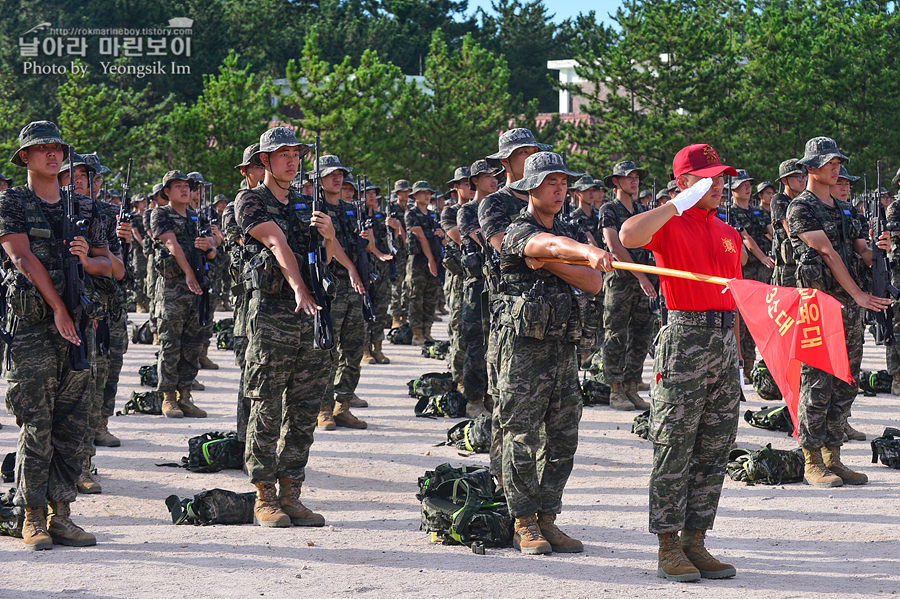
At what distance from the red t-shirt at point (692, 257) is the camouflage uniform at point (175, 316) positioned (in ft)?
20.6

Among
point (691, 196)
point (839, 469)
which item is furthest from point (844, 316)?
point (691, 196)

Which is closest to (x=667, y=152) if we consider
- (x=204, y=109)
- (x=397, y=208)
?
(x=204, y=109)

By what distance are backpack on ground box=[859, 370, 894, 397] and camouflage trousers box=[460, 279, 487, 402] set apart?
461 cm

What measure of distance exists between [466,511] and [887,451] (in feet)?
13.0

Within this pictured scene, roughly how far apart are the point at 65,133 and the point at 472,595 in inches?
1489

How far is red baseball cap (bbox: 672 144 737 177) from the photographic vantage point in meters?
5.40

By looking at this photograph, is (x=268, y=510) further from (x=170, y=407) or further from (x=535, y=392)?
(x=170, y=407)

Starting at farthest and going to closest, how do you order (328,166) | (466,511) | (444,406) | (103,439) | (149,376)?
(149,376), (444,406), (328,166), (103,439), (466,511)

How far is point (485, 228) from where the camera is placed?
6359 millimetres

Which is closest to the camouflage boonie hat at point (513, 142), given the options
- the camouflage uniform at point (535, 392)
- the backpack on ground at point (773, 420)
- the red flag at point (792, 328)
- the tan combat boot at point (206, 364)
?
the camouflage uniform at point (535, 392)

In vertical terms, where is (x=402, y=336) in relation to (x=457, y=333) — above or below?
below

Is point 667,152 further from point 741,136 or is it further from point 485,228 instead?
point 485,228

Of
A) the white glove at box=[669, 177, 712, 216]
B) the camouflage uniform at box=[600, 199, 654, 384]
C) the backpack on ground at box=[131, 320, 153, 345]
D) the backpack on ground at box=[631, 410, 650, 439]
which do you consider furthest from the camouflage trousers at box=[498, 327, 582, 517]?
the backpack on ground at box=[131, 320, 153, 345]

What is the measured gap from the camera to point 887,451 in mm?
8172
